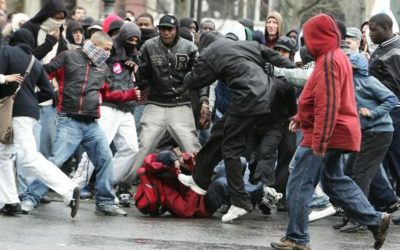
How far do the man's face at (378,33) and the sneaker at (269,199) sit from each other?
1.89 meters

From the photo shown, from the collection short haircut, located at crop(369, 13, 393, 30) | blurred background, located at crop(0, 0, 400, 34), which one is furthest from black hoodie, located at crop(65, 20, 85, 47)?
blurred background, located at crop(0, 0, 400, 34)

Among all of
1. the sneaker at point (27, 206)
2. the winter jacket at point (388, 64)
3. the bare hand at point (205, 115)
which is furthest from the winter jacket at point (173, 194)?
the winter jacket at point (388, 64)

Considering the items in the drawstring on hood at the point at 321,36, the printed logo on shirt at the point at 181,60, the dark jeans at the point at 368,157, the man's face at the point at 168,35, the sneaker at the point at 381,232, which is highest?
the drawstring on hood at the point at 321,36

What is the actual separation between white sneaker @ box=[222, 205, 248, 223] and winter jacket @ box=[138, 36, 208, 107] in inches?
75.0

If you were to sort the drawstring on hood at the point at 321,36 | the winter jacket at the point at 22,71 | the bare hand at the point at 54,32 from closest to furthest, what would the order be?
the drawstring on hood at the point at 321,36
the winter jacket at the point at 22,71
the bare hand at the point at 54,32

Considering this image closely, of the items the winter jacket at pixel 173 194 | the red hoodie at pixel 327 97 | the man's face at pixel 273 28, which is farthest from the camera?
the man's face at pixel 273 28

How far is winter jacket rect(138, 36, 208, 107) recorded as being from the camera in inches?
603

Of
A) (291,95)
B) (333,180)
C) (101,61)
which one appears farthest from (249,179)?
(333,180)

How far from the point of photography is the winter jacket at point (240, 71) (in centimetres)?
1376

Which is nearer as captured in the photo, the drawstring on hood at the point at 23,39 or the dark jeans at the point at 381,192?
the drawstring on hood at the point at 23,39

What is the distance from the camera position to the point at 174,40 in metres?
15.4

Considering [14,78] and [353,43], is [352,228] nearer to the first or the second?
[353,43]

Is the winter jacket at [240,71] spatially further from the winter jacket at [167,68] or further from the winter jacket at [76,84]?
the winter jacket at [167,68]

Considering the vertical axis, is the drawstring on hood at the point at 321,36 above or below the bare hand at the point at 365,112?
above
